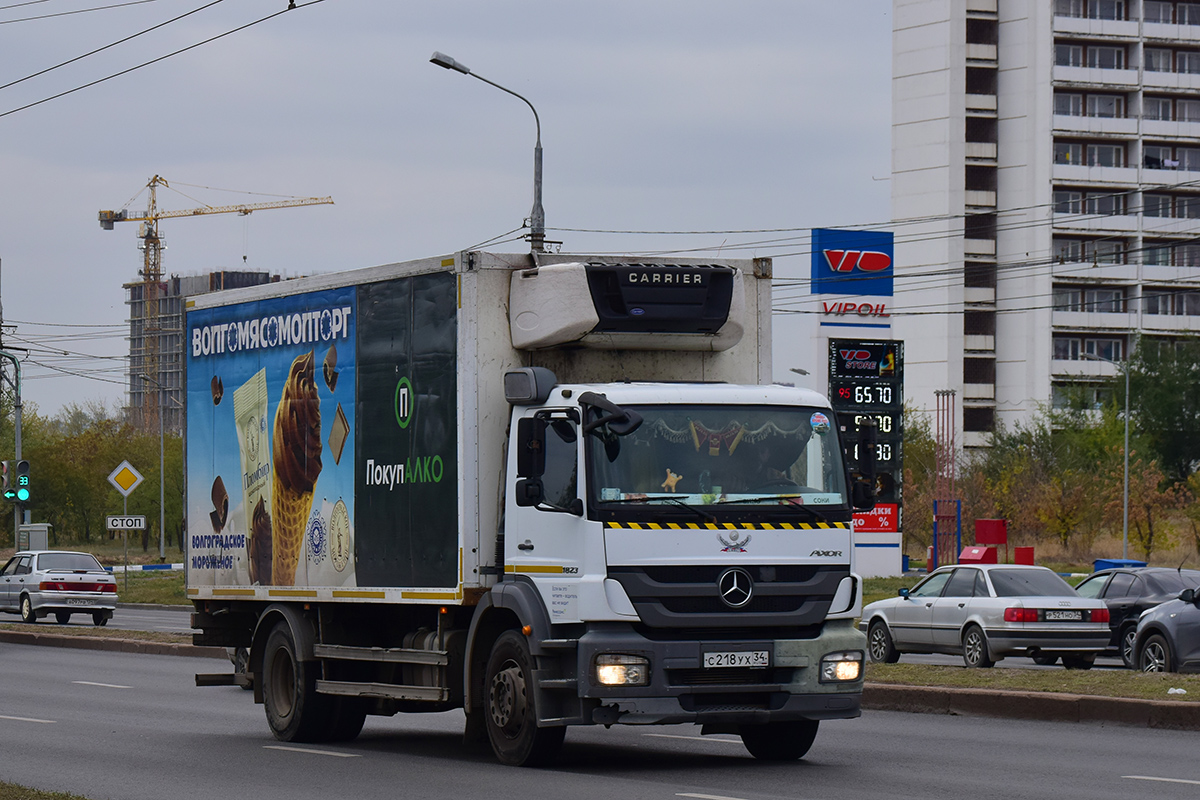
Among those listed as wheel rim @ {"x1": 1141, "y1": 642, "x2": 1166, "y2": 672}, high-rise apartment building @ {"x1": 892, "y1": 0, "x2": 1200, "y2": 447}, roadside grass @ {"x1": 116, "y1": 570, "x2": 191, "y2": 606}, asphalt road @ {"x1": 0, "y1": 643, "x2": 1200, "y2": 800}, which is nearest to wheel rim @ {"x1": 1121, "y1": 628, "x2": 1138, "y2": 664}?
wheel rim @ {"x1": 1141, "y1": 642, "x2": 1166, "y2": 672}

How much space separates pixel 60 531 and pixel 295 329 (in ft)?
269

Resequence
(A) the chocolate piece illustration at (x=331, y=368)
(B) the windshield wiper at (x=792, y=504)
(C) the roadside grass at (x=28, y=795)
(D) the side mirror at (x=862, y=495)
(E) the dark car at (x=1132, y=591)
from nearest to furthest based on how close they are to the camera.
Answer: (C) the roadside grass at (x=28, y=795) < (B) the windshield wiper at (x=792, y=504) < (D) the side mirror at (x=862, y=495) < (A) the chocolate piece illustration at (x=331, y=368) < (E) the dark car at (x=1132, y=591)

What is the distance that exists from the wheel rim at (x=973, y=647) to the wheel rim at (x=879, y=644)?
6.14ft

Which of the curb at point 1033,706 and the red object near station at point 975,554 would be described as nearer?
the curb at point 1033,706

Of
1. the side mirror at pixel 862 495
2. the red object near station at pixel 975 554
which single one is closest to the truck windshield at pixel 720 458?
the side mirror at pixel 862 495

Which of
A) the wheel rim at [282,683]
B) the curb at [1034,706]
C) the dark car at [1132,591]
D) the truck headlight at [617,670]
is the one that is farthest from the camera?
the dark car at [1132,591]

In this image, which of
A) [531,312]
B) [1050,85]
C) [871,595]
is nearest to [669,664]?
[531,312]

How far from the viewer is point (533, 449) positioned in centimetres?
1221

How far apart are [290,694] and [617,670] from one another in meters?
4.39

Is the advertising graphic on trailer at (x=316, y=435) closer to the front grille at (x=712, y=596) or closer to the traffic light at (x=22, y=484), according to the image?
the front grille at (x=712, y=596)

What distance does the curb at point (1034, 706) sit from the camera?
1566 centimetres

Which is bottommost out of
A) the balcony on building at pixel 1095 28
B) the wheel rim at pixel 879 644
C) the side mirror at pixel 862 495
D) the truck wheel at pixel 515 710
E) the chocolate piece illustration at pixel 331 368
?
the wheel rim at pixel 879 644

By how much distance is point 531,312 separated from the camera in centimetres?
1284

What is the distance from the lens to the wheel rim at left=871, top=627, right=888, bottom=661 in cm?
2498
